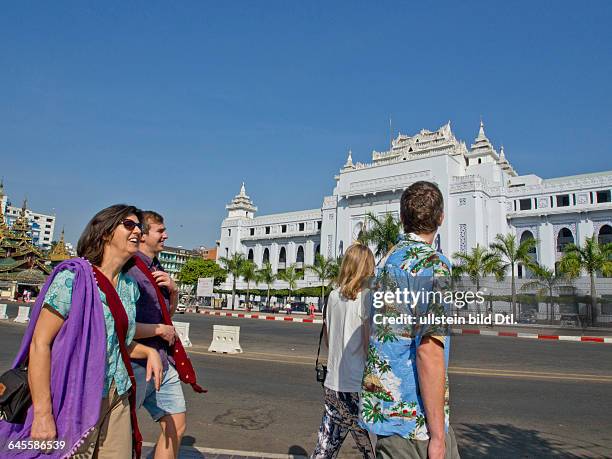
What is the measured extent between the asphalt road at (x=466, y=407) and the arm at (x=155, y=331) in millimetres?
1857

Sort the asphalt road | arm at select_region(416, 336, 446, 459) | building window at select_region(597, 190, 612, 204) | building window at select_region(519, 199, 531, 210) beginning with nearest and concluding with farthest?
arm at select_region(416, 336, 446, 459)
the asphalt road
building window at select_region(597, 190, 612, 204)
building window at select_region(519, 199, 531, 210)

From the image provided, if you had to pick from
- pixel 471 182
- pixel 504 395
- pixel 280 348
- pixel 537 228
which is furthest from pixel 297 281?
pixel 504 395

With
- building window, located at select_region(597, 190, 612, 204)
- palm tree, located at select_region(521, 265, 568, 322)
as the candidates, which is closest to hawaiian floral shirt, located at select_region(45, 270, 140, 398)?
palm tree, located at select_region(521, 265, 568, 322)

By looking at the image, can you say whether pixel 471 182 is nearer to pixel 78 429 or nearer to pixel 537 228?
pixel 537 228

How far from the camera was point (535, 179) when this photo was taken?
→ 52.6m

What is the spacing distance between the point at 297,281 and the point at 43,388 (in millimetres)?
56283

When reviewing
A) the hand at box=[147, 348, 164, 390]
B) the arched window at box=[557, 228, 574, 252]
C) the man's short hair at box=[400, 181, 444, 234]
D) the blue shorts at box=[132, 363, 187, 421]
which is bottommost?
the blue shorts at box=[132, 363, 187, 421]

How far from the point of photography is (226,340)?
10992mm

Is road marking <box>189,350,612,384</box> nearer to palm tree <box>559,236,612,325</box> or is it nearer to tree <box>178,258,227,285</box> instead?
palm tree <box>559,236,612,325</box>

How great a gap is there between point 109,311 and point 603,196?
4756 cm

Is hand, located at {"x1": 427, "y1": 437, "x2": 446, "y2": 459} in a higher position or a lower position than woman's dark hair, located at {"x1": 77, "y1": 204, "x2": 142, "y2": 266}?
lower

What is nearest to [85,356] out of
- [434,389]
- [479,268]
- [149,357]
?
[149,357]

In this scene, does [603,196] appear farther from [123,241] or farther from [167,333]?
[123,241]

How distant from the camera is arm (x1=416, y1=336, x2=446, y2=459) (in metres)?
1.83
